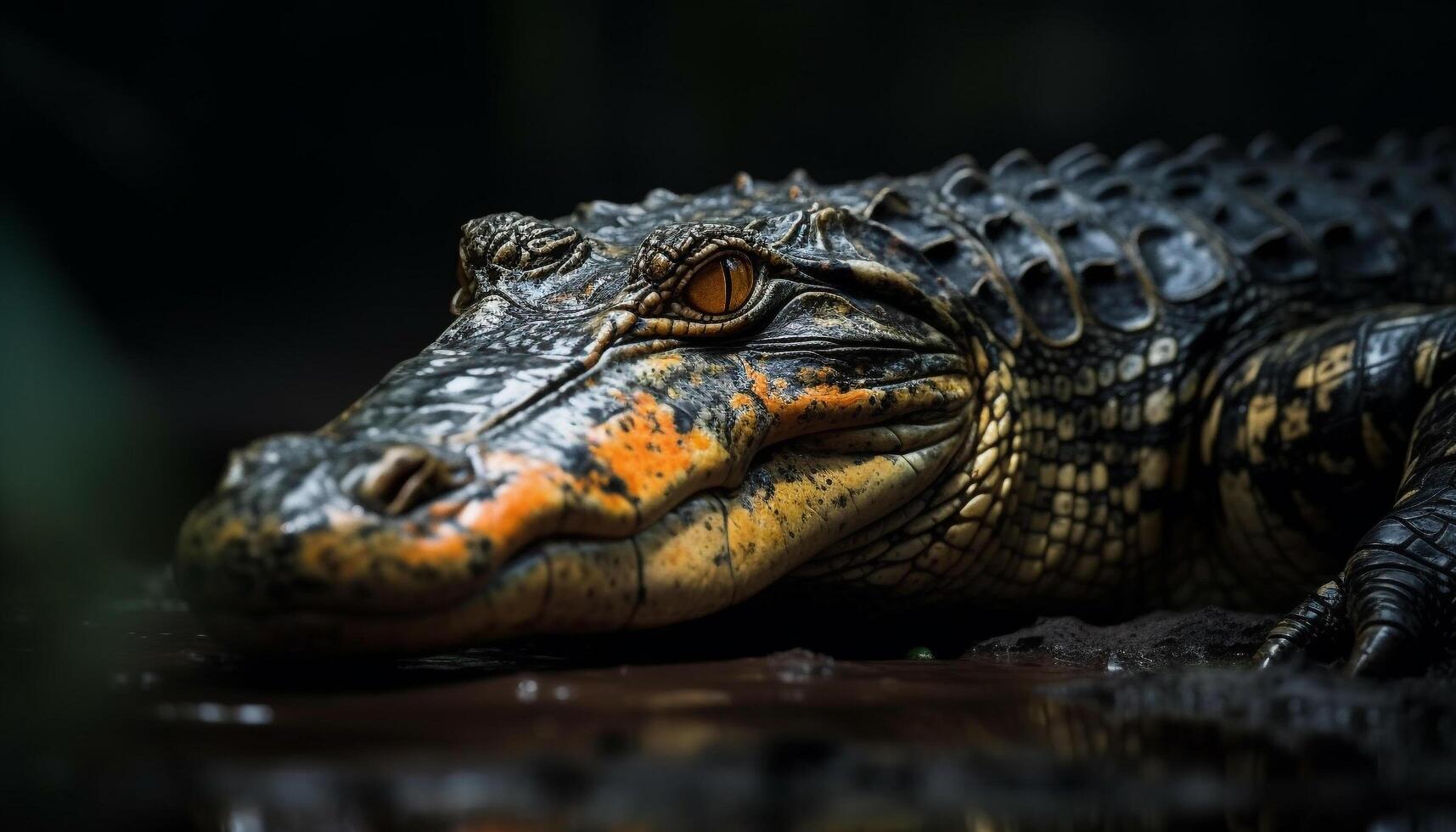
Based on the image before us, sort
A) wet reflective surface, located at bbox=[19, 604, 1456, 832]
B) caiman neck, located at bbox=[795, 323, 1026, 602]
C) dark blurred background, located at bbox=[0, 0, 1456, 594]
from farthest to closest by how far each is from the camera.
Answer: dark blurred background, located at bbox=[0, 0, 1456, 594] → caiman neck, located at bbox=[795, 323, 1026, 602] → wet reflective surface, located at bbox=[19, 604, 1456, 832]

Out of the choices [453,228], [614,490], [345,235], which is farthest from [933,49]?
[614,490]

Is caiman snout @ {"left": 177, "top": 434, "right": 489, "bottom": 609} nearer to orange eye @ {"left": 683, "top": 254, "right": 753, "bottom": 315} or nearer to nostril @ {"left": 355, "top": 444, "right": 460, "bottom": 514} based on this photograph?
nostril @ {"left": 355, "top": 444, "right": 460, "bottom": 514}

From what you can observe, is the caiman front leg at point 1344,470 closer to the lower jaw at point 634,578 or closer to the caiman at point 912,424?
the caiman at point 912,424

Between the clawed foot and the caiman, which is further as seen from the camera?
the clawed foot

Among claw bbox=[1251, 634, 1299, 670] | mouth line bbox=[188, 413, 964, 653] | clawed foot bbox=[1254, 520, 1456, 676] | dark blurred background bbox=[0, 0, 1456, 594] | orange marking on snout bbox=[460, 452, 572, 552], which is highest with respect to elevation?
dark blurred background bbox=[0, 0, 1456, 594]

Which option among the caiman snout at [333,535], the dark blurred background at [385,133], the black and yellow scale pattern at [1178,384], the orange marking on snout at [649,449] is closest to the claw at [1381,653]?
the black and yellow scale pattern at [1178,384]

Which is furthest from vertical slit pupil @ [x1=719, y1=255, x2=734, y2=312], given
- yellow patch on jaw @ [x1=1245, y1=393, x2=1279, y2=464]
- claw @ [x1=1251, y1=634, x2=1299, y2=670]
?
yellow patch on jaw @ [x1=1245, y1=393, x2=1279, y2=464]

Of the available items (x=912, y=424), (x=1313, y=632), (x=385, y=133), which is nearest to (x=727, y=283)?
(x=912, y=424)

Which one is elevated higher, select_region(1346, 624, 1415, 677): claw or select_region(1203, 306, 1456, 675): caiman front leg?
select_region(1203, 306, 1456, 675): caiman front leg
